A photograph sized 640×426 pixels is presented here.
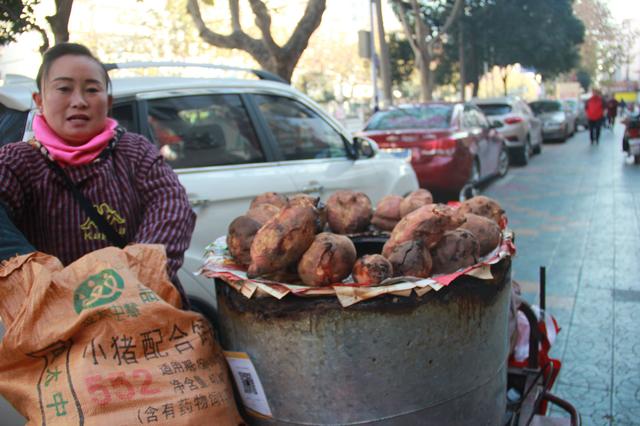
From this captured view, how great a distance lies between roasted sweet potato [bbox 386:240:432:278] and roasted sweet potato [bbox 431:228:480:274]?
8 centimetres

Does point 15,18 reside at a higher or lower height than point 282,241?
higher

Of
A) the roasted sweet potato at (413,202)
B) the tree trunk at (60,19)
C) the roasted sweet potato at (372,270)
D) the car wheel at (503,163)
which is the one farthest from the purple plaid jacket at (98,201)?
the car wheel at (503,163)

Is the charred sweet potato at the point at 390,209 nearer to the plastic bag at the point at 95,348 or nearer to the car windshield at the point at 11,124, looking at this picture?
the plastic bag at the point at 95,348

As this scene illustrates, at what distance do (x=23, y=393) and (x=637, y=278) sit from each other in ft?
17.2

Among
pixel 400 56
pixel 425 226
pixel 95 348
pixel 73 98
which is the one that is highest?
pixel 400 56

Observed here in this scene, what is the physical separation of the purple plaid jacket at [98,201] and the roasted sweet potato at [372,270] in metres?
0.63

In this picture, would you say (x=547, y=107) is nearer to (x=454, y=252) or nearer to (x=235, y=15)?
(x=235, y=15)

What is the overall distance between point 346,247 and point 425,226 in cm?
25

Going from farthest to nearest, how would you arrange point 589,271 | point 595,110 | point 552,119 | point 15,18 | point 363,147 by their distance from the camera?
point 552,119
point 595,110
point 589,271
point 363,147
point 15,18

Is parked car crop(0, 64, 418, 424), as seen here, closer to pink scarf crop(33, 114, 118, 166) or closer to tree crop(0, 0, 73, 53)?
tree crop(0, 0, 73, 53)

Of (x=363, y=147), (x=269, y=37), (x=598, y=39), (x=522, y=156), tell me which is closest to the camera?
(x=363, y=147)

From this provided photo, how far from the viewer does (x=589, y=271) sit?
19.0 feet

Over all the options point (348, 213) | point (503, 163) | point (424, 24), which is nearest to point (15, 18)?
point (348, 213)

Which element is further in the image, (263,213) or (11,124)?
(11,124)
